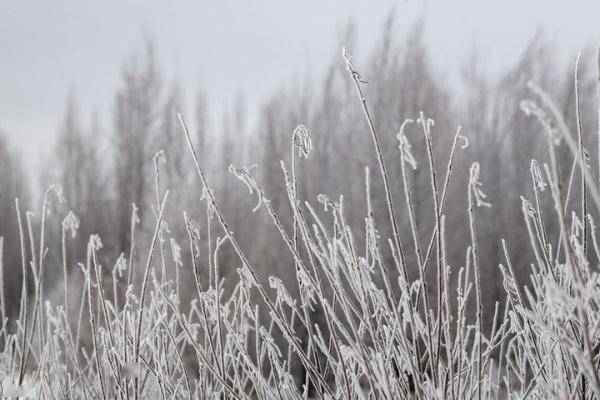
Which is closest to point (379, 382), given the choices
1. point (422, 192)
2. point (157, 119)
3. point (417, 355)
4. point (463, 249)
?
point (417, 355)

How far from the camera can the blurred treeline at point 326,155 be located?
9406 mm

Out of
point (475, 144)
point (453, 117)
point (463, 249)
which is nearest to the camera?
point (463, 249)

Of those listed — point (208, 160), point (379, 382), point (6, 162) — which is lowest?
point (6, 162)

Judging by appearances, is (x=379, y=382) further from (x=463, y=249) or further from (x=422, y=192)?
(x=463, y=249)

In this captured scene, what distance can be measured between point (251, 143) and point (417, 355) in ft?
48.2

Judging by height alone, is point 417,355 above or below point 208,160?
above

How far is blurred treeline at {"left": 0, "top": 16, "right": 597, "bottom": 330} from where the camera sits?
30.9 ft

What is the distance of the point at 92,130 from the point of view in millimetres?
16047

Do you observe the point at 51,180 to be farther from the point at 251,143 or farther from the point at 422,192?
the point at 422,192

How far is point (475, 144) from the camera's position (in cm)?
1250

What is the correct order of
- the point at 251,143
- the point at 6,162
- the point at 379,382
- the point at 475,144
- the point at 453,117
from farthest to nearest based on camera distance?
the point at 6,162
the point at 251,143
the point at 475,144
the point at 453,117
the point at 379,382

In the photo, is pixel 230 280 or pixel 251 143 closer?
pixel 230 280

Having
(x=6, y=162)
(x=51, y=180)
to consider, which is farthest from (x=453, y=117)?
(x=6, y=162)

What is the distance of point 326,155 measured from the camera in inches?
426
